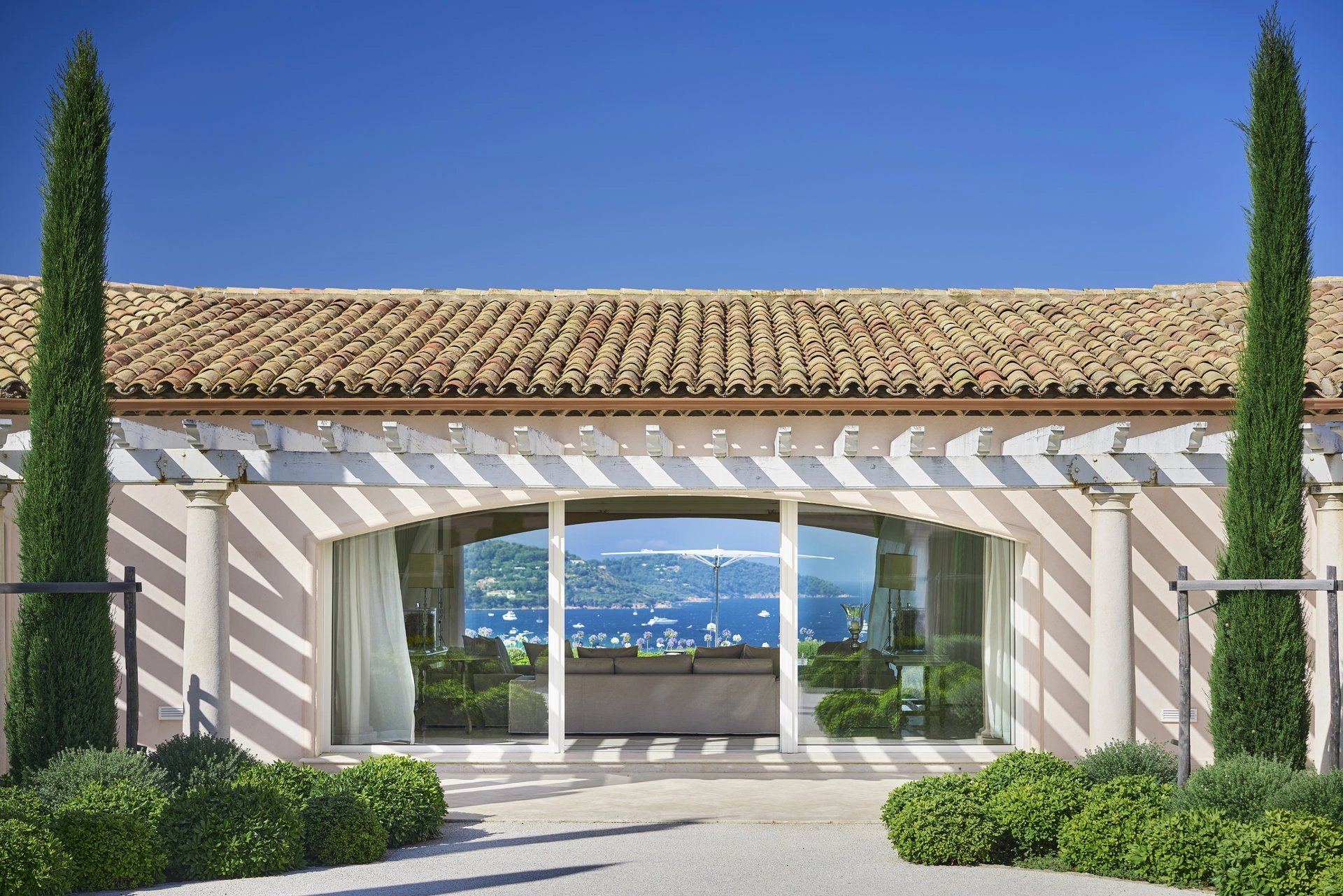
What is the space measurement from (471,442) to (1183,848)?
213 inches

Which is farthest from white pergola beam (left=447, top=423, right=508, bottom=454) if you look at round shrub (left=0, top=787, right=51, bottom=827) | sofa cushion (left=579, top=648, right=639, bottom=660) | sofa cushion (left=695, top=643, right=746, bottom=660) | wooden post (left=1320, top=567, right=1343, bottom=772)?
wooden post (left=1320, top=567, right=1343, bottom=772)

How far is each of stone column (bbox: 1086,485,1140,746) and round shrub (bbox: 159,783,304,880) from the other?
595cm

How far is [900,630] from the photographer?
11.7m

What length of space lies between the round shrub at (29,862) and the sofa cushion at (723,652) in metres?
7.40

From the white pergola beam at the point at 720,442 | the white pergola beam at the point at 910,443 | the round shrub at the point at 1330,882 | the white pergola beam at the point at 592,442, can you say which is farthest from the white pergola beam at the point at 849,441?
the round shrub at the point at 1330,882

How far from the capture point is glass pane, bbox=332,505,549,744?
37.9ft

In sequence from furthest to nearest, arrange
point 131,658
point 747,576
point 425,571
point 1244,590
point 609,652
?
point 609,652 → point 747,576 → point 425,571 → point 131,658 → point 1244,590

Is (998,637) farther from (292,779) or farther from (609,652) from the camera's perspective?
(292,779)

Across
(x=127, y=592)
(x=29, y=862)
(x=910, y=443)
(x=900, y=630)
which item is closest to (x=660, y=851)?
(x=910, y=443)

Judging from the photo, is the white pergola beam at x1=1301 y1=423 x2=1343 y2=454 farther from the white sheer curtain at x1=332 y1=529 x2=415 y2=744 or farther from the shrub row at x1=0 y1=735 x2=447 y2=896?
the white sheer curtain at x1=332 y1=529 x2=415 y2=744

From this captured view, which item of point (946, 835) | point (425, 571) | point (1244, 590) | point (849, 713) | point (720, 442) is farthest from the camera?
point (425, 571)

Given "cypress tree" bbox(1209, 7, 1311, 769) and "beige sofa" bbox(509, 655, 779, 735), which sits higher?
"cypress tree" bbox(1209, 7, 1311, 769)

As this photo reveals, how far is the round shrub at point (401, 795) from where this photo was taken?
25.3 ft

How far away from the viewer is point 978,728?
37.7 ft
